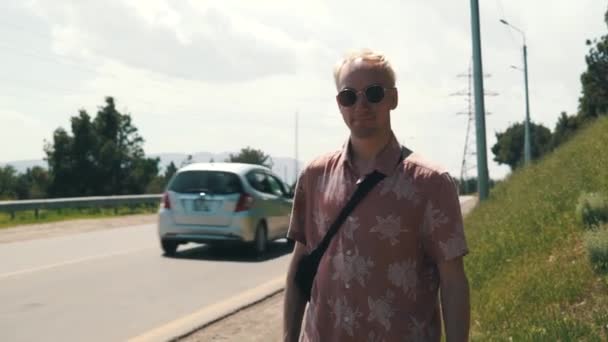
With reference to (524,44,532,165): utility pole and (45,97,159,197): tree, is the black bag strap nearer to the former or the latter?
(524,44,532,165): utility pole

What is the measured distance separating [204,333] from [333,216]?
5719mm

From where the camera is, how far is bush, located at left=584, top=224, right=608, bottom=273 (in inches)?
276

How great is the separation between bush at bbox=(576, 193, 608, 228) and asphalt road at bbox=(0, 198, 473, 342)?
4.41m

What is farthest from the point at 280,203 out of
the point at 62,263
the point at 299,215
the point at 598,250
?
the point at 299,215

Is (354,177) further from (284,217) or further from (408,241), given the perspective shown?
(284,217)

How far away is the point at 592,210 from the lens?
8.80 m

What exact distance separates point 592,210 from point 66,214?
71.0 feet

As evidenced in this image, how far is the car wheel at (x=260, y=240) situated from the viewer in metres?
15.5

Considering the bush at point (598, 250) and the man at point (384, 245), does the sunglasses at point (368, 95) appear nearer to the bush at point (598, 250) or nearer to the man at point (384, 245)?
the man at point (384, 245)

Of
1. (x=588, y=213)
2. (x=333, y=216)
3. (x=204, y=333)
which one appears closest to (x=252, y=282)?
(x=204, y=333)

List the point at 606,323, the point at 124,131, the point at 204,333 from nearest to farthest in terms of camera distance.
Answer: the point at 606,323 → the point at 204,333 → the point at 124,131

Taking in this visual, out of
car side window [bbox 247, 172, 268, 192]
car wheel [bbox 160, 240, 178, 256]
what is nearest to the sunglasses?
car side window [bbox 247, 172, 268, 192]

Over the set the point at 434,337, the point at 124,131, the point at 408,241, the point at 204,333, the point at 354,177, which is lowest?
the point at 204,333

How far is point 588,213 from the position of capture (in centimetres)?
887
